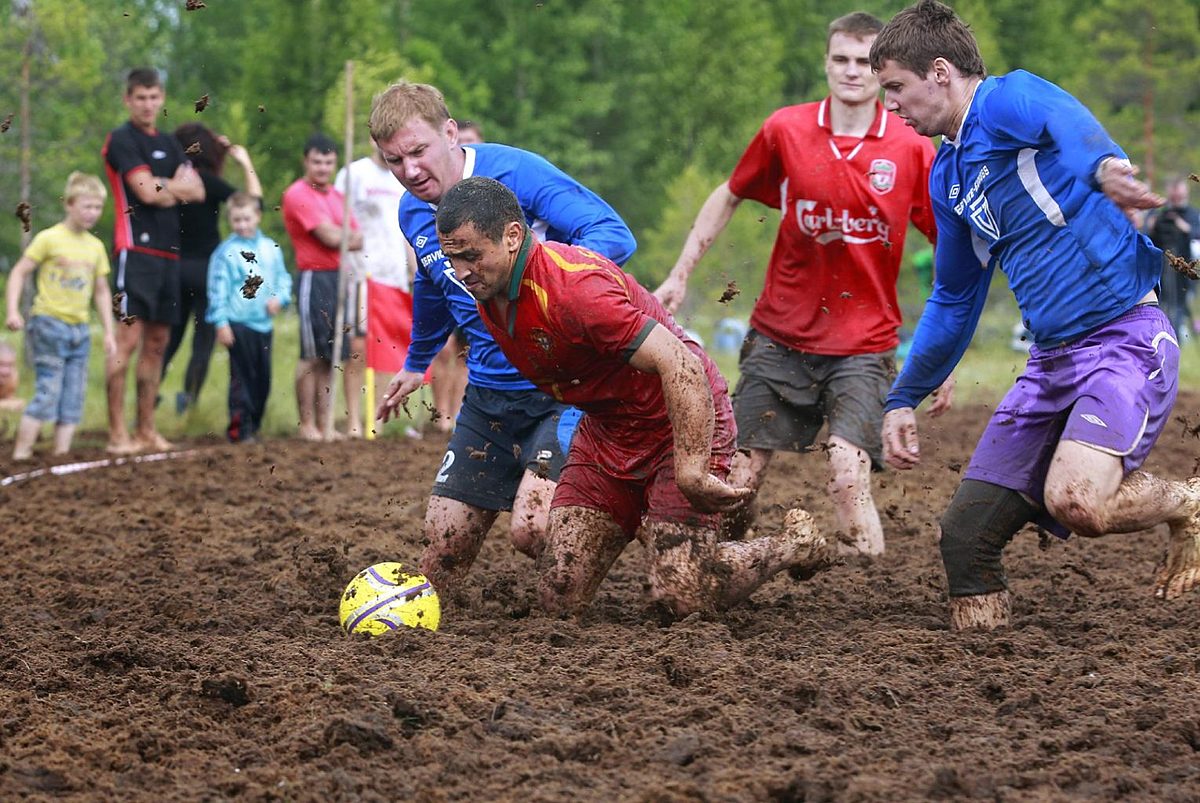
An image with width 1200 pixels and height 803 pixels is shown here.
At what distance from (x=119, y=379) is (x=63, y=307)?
2.27ft

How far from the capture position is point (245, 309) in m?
12.8

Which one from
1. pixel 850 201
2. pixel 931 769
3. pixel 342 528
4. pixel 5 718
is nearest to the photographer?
pixel 931 769

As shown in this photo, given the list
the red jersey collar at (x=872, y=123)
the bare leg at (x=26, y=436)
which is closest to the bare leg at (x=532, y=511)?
the red jersey collar at (x=872, y=123)

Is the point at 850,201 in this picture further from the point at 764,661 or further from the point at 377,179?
the point at 377,179

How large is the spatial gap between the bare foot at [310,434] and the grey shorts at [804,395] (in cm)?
620

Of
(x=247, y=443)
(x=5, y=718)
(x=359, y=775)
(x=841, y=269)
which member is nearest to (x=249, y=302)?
(x=247, y=443)

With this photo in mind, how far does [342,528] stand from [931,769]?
5.27 metres

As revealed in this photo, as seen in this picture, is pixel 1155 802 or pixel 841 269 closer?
pixel 1155 802

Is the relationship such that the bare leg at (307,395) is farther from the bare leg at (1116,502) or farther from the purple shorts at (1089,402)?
the bare leg at (1116,502)

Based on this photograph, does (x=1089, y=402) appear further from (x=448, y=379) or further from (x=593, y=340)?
(x=448, y=379)

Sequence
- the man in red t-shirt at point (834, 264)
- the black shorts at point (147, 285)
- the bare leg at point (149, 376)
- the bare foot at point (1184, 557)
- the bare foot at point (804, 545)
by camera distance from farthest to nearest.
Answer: the bare leg at point (149, 376)
the black shorts at point (147, 285)
the man in red t-shirt at point (834, 264)
the bare foot at point (804, 545)
the bare foot at point (1184, 557)

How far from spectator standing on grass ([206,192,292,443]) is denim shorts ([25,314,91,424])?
46.3 inches

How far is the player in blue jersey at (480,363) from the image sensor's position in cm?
630

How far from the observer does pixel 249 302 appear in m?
12.8
